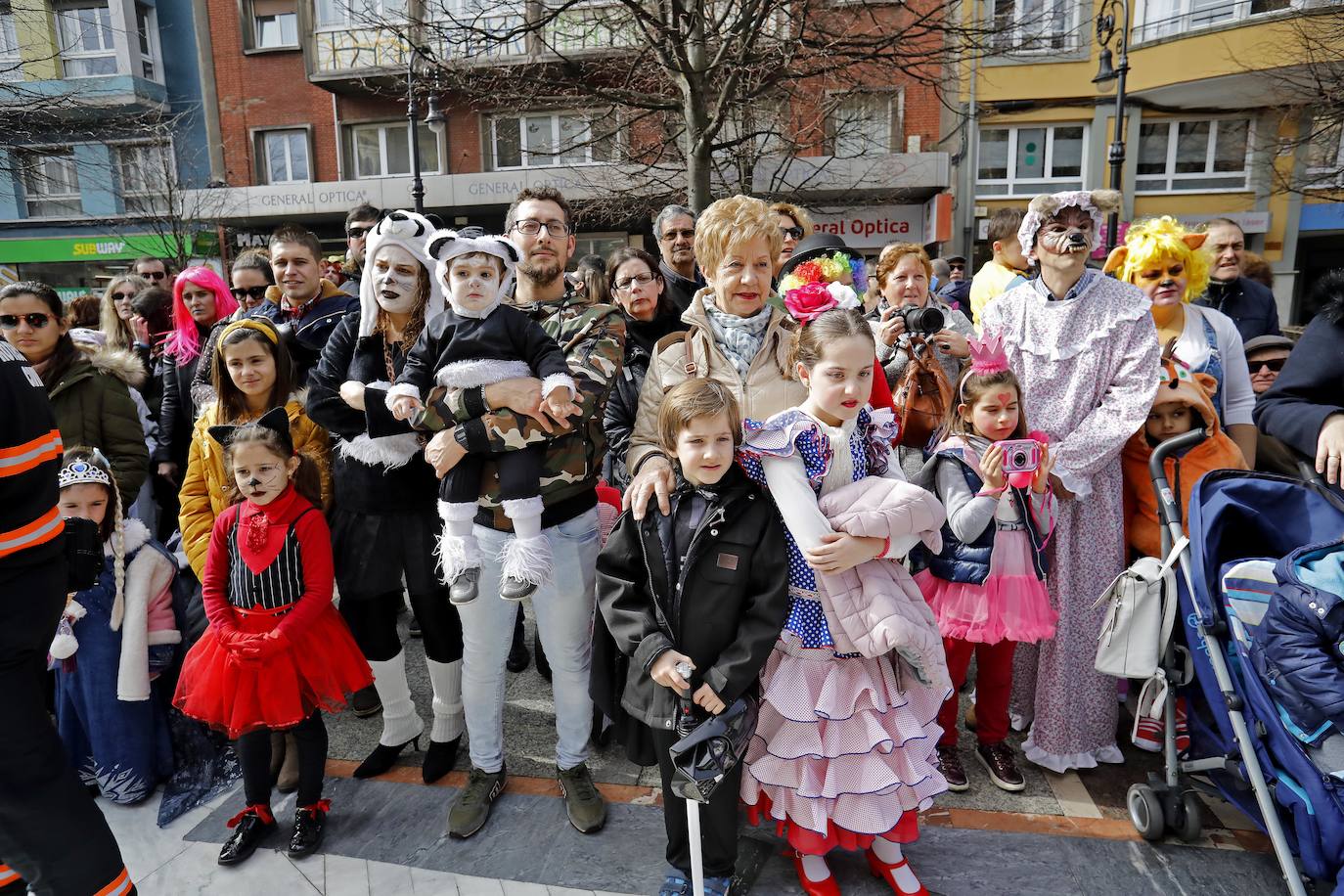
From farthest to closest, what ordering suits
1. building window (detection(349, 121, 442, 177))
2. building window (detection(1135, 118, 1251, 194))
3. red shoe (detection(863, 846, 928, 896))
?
building window (detection(349, 121, 442, 177)) → building window (detection(1135, 118, 1251, 194)) → red shoe (detection(863, 846, 928, 896))

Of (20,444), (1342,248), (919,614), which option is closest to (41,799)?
(20,444)

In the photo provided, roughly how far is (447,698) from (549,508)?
102 cm

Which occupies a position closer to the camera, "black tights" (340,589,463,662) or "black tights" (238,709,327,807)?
"black tights" (238,709,327,807)

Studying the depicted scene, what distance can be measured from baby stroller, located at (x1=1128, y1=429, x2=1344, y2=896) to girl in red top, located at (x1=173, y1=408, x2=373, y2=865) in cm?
298

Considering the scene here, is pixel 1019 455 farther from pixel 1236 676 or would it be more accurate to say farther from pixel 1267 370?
pixel 1267 370

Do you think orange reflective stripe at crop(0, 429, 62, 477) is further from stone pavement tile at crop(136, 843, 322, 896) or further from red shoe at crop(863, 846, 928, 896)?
red shoe at crop(863, 846, 928, 896)

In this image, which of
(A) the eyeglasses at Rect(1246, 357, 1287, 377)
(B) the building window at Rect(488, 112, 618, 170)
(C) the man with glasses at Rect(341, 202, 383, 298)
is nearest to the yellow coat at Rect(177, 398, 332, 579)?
(C) the man with glasses at Rect(341, 202, 383, 298)

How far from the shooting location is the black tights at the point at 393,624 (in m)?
3.04

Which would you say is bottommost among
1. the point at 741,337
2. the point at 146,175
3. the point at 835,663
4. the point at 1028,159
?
the point at 835,663

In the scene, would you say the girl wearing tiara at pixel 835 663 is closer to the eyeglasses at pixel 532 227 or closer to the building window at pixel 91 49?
the eyeglasses at pixel 532 227

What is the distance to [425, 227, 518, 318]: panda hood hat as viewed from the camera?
8.48 ft

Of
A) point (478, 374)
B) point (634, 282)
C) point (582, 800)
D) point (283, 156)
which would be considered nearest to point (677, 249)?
point (634, 282)

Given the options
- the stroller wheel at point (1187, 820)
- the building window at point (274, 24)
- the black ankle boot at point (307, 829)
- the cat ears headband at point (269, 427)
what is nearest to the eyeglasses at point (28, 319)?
the cat ears headband at point (269, 427)

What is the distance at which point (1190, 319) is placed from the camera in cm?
323
